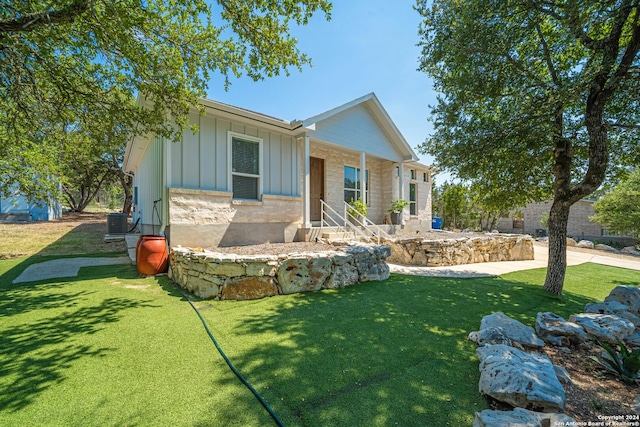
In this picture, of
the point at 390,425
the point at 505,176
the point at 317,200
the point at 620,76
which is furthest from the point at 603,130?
the point at 317,200

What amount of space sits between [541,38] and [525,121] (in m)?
1.54

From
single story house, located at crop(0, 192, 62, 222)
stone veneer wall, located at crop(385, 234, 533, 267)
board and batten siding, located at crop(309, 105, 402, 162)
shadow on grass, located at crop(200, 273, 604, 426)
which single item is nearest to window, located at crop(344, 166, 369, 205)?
board and batten siding, located at crop(309, 105, 402, 162)

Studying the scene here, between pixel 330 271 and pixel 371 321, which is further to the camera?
pixel 330 271

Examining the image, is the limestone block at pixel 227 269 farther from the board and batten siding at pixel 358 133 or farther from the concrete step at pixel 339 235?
the board and batten siding at pixel 358 133

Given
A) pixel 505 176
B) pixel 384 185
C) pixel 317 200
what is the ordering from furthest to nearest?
pixel 384 185, pixel 317 200, pixel 505 176

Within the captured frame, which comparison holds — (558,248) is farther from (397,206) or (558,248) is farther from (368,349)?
(397,206)

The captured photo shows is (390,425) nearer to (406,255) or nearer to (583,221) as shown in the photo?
(406,255)

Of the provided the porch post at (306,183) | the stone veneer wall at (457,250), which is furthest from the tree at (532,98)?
the porch post at (306,183)

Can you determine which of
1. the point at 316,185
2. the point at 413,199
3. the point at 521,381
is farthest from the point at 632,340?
the point at 413,199

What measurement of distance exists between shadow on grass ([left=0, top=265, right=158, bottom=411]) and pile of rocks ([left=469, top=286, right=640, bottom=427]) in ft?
11.4

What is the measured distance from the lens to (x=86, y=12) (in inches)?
127

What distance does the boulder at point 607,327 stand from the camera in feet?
10.2

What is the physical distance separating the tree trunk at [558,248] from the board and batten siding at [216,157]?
20.7ft

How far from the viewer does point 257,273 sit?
14.3 feet
